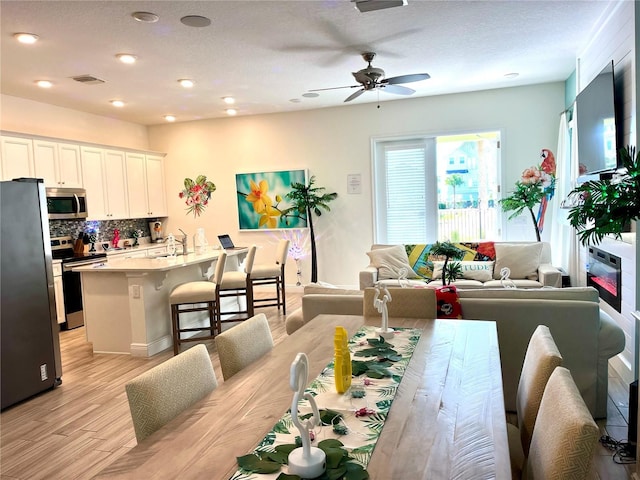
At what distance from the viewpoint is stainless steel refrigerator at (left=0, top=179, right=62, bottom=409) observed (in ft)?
11.0

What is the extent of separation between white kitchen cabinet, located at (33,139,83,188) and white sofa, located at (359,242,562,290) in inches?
158

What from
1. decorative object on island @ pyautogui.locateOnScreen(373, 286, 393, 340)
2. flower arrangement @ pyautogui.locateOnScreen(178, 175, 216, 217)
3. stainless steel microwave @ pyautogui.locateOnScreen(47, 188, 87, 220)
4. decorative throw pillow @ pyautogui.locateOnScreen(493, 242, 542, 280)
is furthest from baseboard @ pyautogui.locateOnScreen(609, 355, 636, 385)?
stainless steel microwave @ pyautogui.locateOnScreen(47, 188, 87, 220)

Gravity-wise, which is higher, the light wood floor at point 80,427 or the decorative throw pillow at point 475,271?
the decorative throw pillow at point 475,271

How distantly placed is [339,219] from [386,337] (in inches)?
201

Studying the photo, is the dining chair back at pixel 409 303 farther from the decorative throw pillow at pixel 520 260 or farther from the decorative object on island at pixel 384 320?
the decorative throw pillow at pixel 520 260

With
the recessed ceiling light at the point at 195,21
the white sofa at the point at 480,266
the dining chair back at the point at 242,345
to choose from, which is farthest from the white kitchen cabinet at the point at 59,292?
the dining chair back at the point at 242,345

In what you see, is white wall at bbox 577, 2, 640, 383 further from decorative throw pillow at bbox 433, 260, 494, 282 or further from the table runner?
the table runner

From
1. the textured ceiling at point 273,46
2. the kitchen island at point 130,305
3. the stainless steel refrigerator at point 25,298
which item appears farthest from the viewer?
the kitchen island at point 130,305

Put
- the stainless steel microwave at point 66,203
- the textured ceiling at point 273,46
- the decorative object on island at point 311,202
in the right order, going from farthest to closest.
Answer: the decorative object on island at point 311,202 < the stainless steel microwave at point 66,203 < the textured ceiling at point 273,46

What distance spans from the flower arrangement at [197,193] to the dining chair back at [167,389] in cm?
621

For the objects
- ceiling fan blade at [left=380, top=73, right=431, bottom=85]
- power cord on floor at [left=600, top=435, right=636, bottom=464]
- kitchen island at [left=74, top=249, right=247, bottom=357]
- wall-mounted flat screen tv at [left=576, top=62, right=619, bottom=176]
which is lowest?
power cord on floor at [left=600, top=435, right=636, bottom=464]

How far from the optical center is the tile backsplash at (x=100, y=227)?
612cm

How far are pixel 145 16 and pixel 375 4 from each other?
1.72 m

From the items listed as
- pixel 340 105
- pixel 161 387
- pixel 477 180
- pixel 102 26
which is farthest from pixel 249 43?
pixel 477 180
